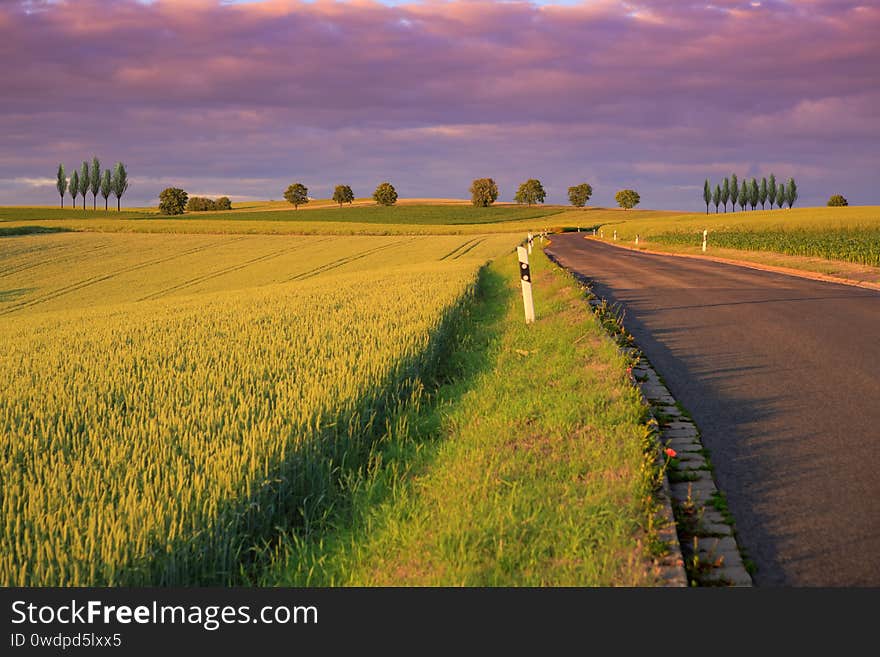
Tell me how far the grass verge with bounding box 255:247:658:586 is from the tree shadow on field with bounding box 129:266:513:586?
3 cm

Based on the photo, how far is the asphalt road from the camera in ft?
14.3

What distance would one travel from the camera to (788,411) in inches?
282

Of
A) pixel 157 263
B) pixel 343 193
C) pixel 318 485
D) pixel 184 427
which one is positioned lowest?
pixel 318 485

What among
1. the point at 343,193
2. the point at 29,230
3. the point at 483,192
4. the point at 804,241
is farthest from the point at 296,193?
the point at 804,241

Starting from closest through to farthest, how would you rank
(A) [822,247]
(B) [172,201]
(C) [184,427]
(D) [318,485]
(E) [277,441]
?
(E) [277,441], (D) [318,485], (C) [184,427], (A) [822,247], (B) [172,201]

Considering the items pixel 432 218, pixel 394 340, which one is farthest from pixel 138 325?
pixel 432 218

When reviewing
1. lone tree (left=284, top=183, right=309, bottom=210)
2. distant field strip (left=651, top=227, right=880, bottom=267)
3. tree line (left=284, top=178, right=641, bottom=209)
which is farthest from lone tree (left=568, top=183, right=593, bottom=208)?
distant field strip (left=651, top=227, right=880, bottom=267)

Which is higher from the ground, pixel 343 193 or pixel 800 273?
pixel 343 193

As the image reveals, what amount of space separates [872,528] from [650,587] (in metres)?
1.84

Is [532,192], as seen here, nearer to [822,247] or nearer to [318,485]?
[822,247]

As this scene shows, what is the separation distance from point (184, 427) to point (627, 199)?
589 feet

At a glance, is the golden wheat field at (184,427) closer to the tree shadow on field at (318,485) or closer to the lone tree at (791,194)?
the tree shadow on field at (318,485)

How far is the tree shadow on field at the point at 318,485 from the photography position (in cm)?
399

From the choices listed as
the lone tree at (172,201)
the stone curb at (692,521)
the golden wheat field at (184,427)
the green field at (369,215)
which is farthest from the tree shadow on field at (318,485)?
the lone tree at (172,201)
